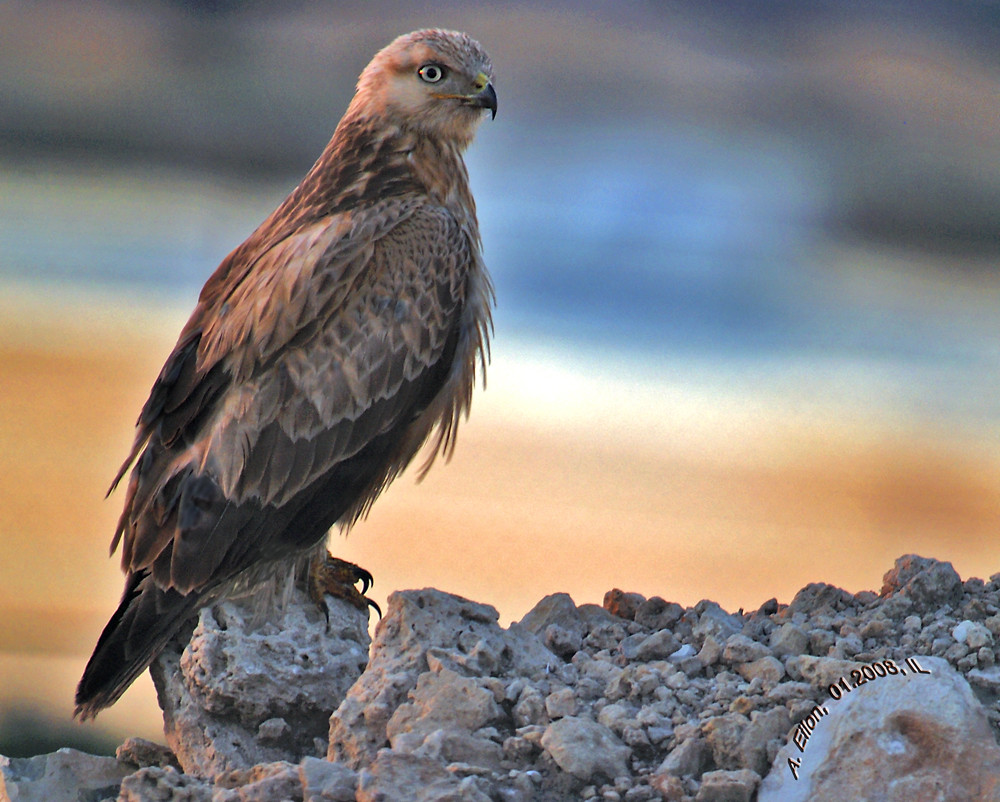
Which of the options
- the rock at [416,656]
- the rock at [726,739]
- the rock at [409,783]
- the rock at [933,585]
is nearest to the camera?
the rock at [409,783]

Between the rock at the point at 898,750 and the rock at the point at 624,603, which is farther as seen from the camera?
the rock at the point at 624,603

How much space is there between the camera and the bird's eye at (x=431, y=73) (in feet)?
24.0

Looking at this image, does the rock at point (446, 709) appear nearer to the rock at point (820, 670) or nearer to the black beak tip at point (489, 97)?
the rock at point (820, 670)

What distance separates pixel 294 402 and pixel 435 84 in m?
2.30

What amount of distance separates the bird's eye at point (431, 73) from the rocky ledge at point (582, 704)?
132 inches

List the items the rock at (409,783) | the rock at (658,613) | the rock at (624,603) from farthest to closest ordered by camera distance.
Result: 1. the rock at (624,603)
2. the rock at (658,613)
3. the rock at (409,783)

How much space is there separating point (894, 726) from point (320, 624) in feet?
11.3

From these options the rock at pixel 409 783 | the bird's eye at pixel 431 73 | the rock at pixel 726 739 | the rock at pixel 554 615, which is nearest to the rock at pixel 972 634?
the rock at pixel 726 739

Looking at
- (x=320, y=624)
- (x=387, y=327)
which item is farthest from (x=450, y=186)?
(x=320, y=624)

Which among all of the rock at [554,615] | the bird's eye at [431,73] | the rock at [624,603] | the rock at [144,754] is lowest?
the rock at [144,754]

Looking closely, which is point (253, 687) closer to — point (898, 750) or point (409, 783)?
point (409, 783)

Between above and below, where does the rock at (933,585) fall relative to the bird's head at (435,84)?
below

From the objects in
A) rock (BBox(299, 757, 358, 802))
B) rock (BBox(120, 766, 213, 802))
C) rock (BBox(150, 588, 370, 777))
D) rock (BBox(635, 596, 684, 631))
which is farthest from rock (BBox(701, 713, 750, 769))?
rock (BBox(120, 766, 213, 802))

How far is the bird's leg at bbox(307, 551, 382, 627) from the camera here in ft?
23.1
